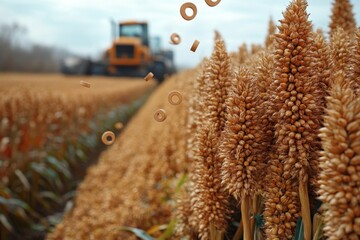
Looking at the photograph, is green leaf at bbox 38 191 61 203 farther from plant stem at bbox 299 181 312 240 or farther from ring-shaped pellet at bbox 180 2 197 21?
plant stem at bbox 299 181 312 240

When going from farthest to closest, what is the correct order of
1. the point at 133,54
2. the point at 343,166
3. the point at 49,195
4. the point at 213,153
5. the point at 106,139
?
the point at 133,54
the point at 49,195
the point at 106,139
the point at 213,153
the point at 343,166

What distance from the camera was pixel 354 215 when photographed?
33.3 inches

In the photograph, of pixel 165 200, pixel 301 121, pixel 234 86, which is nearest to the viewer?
pixel 301 121

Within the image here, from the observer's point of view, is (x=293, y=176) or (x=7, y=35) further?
(x=7, y=35)

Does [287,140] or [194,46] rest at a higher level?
[194,46]

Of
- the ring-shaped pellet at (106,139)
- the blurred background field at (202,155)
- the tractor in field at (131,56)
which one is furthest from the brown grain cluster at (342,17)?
the tractor in field at (131,56)

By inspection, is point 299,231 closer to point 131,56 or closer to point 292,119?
point 292,119

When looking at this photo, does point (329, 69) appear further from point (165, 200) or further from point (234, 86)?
point (165, 200)

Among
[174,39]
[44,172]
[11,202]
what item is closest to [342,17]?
[174,39]

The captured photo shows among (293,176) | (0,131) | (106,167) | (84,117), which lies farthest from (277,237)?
(84,117)

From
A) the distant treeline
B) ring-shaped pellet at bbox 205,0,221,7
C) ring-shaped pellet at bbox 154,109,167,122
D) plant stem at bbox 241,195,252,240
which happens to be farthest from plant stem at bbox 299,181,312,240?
the distant treeline

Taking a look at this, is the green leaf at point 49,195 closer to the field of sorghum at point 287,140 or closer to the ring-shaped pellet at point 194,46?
the field of sorghum at point 287,140

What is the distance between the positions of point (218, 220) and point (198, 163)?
185mm

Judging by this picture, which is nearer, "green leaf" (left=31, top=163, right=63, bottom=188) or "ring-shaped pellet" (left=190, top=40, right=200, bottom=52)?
"ring-shaped pellet" (left=190, top=40, right=200, bottom=52)
